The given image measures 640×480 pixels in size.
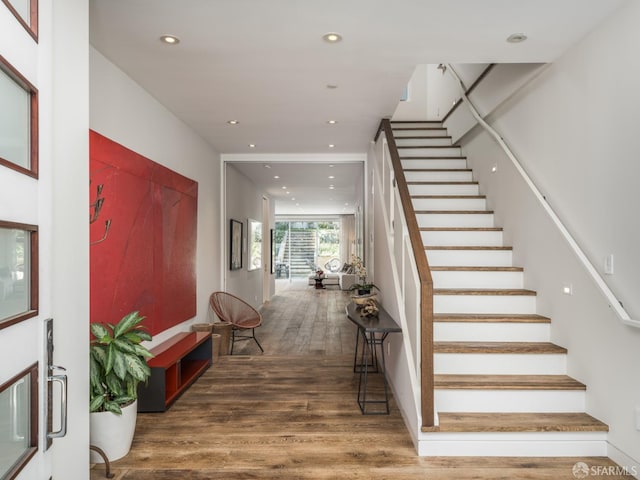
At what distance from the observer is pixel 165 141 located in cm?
390

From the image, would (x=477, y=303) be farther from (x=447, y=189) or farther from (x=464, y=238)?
(x=447, y=189)

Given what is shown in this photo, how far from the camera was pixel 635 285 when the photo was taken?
2281 mm

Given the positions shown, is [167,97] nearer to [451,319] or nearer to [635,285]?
[451,319]

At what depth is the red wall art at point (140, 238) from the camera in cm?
276

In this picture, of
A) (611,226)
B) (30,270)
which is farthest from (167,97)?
(611,226)

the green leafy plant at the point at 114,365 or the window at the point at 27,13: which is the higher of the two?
the window at the point at 27,13

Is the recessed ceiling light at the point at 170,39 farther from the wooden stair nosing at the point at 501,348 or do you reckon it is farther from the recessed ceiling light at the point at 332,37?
the wooden stair nosing at the point at 501,348

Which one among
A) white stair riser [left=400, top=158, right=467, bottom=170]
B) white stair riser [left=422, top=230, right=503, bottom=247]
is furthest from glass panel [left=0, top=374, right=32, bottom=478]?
white stair riser [left=400, top=158, right=467, bottom=170]

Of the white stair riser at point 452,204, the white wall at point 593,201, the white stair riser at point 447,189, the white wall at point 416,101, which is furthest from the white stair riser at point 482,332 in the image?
the white wall at point 416,101

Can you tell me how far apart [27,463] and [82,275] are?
743 mm

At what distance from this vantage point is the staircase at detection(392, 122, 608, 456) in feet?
8.26

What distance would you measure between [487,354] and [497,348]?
9 cm

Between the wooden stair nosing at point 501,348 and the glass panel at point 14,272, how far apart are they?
243 cm

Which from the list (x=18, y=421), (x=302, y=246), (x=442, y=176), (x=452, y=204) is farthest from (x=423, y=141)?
(x=302, y=246)
